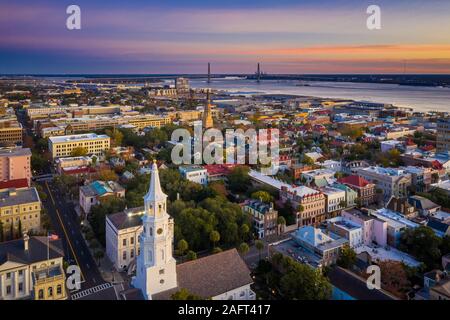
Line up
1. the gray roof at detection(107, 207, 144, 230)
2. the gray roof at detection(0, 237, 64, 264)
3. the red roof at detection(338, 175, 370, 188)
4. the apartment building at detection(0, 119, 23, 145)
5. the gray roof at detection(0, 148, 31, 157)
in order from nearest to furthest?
the gray roof at detection(0, 237, 64, 264), the gray roof at detection(107, 207, 144, 230), the red roof at detection(338, 175, 370, 188), the gray roof at detection(0, 148, 31, 157), the apartment building at detection(0, 119, 23, 145)

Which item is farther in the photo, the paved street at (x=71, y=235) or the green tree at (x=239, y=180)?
the green tree at (x=239, y=180)

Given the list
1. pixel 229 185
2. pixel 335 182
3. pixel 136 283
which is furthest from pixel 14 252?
pixel 335 182

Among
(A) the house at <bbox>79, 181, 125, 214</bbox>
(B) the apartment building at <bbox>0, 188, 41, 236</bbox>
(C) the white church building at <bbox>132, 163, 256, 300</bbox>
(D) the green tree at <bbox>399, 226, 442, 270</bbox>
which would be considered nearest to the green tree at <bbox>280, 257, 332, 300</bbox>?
(C) the white church building at <bbox>132, 163, 256, 300</bbox>

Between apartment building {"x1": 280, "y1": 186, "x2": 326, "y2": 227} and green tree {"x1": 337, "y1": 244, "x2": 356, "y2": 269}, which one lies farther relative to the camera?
apartment building {"x1": 280, "y1": 186, "x2": 326, "y2": 227}

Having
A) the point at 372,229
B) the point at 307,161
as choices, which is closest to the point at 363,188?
the point at 372,229

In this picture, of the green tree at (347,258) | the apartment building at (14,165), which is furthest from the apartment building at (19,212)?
the green tree at (347,258)

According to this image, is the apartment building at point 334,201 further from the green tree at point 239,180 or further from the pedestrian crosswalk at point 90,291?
the pedestrian crosswalk at point 90,291

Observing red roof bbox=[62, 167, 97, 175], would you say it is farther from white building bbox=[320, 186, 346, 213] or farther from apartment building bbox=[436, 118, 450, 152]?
apartment building bbox=[436, 118, 450, 152]
